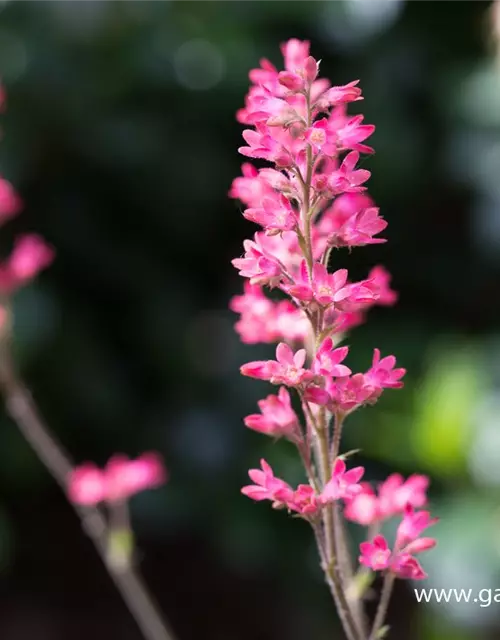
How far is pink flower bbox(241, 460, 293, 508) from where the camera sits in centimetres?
64

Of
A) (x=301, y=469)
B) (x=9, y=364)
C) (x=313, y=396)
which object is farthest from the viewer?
(x=301, y=469)

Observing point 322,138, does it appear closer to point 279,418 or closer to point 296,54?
point 296,54

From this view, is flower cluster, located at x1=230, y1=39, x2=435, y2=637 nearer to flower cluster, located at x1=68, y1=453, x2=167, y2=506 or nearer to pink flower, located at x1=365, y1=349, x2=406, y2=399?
pink flower, located at x1=365, y1=349, x2=406, y2=399

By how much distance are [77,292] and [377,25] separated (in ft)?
4.73

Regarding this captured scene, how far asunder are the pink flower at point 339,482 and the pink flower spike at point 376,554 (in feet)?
0.23

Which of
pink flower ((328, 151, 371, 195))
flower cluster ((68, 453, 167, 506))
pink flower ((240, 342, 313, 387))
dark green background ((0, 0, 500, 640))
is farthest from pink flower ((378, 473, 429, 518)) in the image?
dark green background ((0, 0, 500, 640))

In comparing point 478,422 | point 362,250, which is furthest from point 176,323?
point 478,422

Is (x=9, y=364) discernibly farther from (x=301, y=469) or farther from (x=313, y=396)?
(x=301, y=469)

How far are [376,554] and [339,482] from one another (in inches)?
3.5

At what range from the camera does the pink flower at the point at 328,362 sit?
604 millimetres

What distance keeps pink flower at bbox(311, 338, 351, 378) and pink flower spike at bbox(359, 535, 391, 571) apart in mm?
149

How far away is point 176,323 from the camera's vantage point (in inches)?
A: 117

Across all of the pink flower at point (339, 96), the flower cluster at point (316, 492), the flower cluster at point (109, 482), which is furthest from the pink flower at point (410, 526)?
the flower cluster at point (109, 482)

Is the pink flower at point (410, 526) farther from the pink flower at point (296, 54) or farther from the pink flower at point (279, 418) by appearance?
the pink flower at point (296, 54)
